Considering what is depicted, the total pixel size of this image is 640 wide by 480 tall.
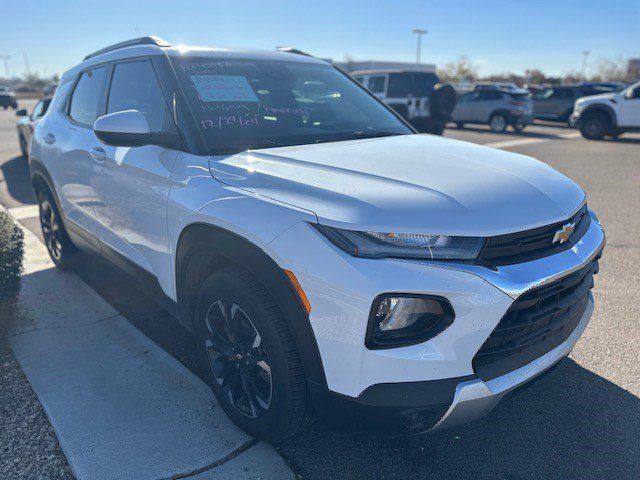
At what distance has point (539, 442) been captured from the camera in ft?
7.86

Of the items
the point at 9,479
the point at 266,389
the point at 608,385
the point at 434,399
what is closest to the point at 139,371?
the point at 9,479

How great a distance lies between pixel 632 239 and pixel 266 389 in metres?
4.85

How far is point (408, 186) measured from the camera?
199 centimetres

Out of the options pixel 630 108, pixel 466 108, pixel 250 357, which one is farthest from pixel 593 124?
pixel 250 357

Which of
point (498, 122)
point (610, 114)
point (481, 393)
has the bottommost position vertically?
point (498, 122)

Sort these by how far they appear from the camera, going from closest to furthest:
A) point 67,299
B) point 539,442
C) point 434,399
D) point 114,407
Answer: point 434,399 → point 539,442 → point 114,407 → point 67,299

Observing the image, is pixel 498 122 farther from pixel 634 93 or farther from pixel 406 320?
pixel 406 320

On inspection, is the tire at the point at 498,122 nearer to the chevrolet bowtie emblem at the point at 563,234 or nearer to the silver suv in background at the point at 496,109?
the silver suv in background at the point at 496,109

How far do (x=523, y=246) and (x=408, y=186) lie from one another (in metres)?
0.50

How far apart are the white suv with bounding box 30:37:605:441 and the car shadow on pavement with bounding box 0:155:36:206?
537cm

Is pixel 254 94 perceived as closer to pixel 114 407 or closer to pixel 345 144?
pixel 345 144

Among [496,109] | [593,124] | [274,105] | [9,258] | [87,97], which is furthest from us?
[496,109]

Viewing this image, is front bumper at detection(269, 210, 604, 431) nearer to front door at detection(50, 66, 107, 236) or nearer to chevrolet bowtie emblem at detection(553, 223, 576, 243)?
chevrolet bowtie emblem at detection(553, 223, 576, 243)

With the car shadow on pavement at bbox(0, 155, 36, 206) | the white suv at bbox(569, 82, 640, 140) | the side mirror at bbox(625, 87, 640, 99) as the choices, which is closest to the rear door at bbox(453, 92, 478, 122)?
the white suv at bbox(569, 82, 640, 140)
